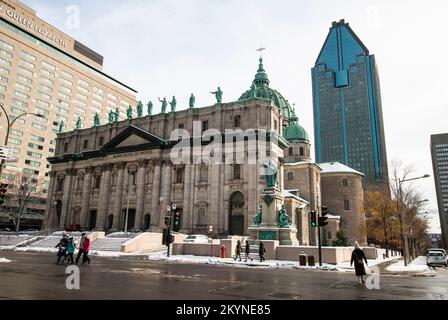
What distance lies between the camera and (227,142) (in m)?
47.8

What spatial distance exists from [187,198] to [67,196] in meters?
26.0

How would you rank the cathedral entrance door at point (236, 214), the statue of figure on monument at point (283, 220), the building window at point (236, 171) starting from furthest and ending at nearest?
the building window at point (236, 171) < the cathedral entrance door at point (236, 214) < the statue of figure on monument at point (283, 220)

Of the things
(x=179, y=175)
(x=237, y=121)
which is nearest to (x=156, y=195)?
(x=179, y=175)

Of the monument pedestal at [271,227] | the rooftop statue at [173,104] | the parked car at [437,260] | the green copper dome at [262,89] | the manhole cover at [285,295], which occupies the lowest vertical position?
the parked car at [437,260]

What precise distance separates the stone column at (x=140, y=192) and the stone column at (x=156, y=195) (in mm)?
1953

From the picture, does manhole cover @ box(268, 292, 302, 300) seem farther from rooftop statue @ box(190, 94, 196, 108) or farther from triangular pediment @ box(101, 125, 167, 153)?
rooftop statue @ box(190, 94, 196, 108)

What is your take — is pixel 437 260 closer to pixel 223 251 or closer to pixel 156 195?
pixel 223 251

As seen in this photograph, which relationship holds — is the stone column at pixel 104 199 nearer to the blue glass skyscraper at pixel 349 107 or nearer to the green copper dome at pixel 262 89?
the green copper dome at pixel 262 89

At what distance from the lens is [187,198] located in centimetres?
4881

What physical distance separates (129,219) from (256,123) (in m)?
24.8

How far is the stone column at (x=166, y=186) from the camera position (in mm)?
49759

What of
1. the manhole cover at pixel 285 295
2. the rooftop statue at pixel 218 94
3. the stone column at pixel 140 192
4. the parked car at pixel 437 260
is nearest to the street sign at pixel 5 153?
the manhole cover at pixel 285 295

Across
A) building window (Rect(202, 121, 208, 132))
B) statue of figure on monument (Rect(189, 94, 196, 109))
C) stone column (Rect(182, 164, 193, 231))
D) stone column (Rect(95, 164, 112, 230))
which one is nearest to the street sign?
stone column (Rect(182, 164, 193, 231))
